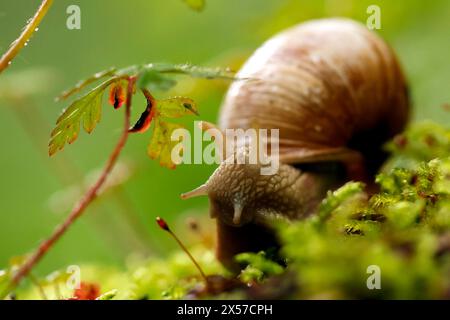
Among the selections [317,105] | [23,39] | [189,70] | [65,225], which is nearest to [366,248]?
[189,70]

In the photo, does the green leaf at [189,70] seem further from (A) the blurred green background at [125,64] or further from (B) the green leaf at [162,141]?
(A) the blurred green background at [125,64]

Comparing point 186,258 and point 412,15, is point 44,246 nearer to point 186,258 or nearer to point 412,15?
point 186,258

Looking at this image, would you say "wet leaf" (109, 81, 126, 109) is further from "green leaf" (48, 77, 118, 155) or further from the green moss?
the green moss

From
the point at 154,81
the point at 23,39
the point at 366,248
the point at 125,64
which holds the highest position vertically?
the point at 125,64

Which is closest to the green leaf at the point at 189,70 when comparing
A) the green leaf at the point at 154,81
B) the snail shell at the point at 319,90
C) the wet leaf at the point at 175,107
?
the green leaf at the point at 154,81

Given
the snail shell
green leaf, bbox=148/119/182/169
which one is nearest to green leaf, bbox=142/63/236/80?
green leaf, bbox=148/119/182/169

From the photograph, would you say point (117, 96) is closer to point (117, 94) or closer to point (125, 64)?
point (117, 94)

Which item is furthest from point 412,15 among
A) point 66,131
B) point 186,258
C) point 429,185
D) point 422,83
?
point 66,131
